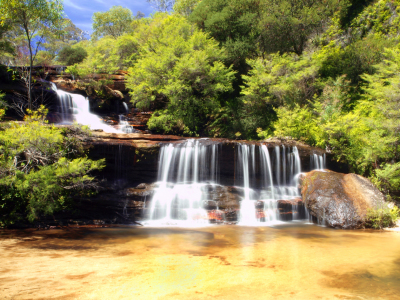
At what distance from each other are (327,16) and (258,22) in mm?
6306

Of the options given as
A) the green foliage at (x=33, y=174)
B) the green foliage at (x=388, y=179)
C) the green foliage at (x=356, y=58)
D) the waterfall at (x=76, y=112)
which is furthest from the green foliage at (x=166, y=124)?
the green foliage at (x=388, y=179)

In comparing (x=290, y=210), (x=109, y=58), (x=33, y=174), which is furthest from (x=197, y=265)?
(x=109, y=58)

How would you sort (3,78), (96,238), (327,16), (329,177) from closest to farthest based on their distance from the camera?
(96,238)
(329,177)
(3,78)
(327,16)

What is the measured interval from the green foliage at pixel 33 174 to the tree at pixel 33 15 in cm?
541

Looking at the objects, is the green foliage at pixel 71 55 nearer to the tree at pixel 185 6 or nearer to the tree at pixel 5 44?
the tree at pixel 5 44

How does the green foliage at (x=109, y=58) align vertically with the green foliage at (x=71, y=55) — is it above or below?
below

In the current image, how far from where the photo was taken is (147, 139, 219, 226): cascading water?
12.1 m

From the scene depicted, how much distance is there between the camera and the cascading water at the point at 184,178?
39.8ft

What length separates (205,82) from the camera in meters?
20.3

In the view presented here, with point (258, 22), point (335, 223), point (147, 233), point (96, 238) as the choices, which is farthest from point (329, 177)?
point (258, 22)

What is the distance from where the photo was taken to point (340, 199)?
11.4 metres

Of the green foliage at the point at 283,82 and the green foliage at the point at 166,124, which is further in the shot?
the green foliage at the point at 166,124

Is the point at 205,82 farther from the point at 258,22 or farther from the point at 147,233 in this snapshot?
the point at 147,233

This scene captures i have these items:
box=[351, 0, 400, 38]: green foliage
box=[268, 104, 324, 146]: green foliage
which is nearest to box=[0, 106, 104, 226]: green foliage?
box=[268, 104, 324, 146]: green foliage
